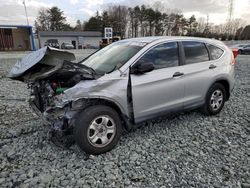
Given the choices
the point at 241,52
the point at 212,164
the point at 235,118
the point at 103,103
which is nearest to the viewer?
the point at 212,164

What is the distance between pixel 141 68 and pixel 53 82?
1319 mm

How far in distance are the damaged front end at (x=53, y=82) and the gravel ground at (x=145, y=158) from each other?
51cm

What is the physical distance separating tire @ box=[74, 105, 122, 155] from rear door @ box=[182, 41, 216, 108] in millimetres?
1528

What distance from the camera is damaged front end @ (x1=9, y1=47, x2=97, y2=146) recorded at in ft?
9.11

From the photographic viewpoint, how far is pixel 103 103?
116 inches

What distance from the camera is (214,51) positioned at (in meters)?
4.20

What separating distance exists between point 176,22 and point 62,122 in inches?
2537

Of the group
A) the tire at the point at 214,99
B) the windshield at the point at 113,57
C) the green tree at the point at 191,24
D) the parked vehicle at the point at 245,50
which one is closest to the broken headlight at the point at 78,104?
the windshield at the point at 113,57

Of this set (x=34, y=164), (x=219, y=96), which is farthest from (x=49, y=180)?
(x=219, y=96)

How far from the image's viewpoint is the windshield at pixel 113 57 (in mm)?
3217

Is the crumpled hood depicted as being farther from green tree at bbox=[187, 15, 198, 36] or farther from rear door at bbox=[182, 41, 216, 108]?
green tree at bbox=[187, 15, 198, 36]

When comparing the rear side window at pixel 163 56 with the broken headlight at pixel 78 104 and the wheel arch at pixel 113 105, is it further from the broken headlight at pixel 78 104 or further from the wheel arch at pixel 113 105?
the broken headlight at pixel 78 104

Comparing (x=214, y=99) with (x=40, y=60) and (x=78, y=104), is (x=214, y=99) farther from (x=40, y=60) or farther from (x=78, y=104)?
(x=40, y=60)

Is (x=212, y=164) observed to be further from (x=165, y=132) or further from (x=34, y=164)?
(x=34, y=164)
